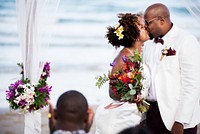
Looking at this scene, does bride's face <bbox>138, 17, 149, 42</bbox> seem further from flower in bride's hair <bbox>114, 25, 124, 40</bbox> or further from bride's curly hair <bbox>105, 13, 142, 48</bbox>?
flower in bride's hair <bbox>114, 25, 124, 40</bbox>

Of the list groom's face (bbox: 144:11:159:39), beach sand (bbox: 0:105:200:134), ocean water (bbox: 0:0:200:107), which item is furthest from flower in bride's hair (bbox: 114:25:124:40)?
ocean water (bbox: 0:0:200:107)

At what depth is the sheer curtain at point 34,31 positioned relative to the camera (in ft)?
21.0

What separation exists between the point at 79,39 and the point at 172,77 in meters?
5.19

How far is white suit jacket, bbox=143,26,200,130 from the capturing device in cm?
495

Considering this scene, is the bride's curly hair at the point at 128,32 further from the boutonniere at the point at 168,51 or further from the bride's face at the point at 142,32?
the boutonniere at the point at 168,51

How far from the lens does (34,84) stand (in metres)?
6.45

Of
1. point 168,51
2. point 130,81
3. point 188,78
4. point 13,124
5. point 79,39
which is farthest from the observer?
point 79,39

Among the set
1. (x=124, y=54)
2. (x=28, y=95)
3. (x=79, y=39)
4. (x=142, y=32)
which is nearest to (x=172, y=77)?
(x=124, y=54)

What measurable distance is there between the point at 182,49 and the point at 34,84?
82.9 inches

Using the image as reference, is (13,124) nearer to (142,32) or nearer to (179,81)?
(142,32)

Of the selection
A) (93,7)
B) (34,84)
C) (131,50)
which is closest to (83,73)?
(93,7)

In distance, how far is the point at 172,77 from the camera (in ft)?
16.5

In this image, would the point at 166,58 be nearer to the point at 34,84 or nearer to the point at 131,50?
the point at 131,50

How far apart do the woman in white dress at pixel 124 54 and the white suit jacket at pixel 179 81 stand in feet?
2.08
